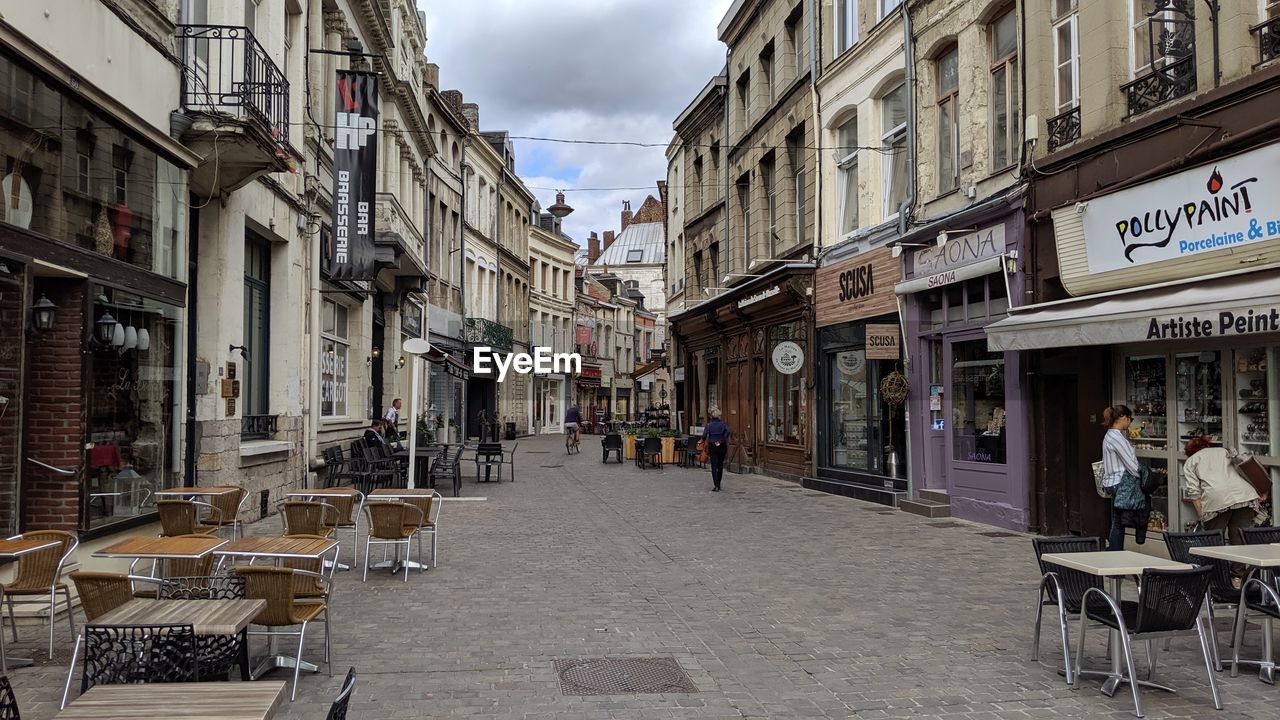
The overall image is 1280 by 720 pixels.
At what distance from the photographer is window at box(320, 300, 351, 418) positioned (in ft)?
57.4

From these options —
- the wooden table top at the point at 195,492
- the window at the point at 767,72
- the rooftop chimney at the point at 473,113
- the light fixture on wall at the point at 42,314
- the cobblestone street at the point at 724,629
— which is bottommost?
the cobblestone street at the point at 724,629

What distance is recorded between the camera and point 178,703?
3258 millimetres

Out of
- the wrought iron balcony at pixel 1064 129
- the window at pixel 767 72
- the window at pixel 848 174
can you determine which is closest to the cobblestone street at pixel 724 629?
the wrought iron balcony at pixel 1064 129

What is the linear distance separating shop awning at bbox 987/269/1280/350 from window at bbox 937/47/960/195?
3646 mm

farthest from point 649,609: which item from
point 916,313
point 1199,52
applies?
point 916,313

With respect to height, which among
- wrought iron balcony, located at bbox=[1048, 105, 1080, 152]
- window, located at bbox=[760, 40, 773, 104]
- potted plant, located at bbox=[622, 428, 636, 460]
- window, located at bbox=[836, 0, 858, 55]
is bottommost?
potted plant, located at bbox=[622, 428, 636, 460]

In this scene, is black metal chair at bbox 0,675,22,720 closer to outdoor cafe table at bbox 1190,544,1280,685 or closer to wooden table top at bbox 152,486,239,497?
wooden table top at bbox 152,486,239,497

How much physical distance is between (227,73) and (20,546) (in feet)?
22.7

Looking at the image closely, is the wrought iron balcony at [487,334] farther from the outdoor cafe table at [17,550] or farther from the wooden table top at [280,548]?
the outdoor cafe table at [17,550]

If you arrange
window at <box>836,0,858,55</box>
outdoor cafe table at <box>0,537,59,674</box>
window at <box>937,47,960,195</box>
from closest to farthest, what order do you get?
1. outdoor cafe table at <box>0,537,59,674</box>
2. window at <box>937,47,960,195</box>
3. window at <box>836,0,858,55</box>

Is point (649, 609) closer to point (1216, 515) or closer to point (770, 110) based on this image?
point (1216, 515)

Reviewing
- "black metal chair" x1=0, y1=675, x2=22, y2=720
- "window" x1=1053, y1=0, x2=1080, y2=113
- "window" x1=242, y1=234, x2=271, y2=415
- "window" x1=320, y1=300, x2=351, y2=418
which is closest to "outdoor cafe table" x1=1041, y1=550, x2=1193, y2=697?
"black metal chair" x1=0, y1=675, x2=22, y2=720

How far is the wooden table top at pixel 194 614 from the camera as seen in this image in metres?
4.60

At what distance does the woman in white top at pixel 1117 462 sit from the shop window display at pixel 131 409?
9.08m
